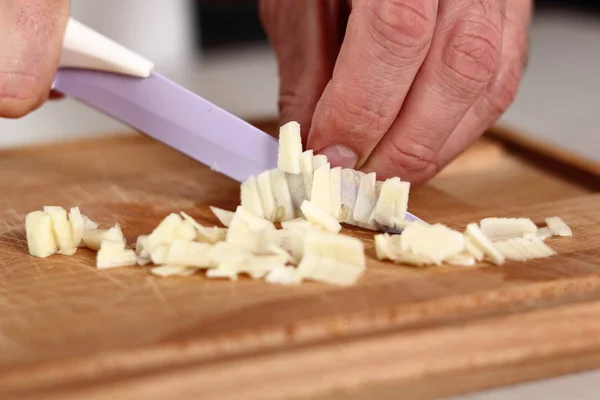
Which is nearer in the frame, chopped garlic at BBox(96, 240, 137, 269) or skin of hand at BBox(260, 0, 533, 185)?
chopped garlic at BBox(96, 240, 137, 269)

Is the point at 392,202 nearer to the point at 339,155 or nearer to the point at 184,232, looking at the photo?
the point at 339,155

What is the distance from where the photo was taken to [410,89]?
104 cm

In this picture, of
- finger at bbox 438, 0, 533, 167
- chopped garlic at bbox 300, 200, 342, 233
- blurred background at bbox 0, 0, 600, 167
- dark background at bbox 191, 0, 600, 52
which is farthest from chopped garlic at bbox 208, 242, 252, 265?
dark background at bbox 191, 0, 600, 52

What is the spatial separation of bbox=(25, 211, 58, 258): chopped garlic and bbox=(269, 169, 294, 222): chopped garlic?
0.92ft

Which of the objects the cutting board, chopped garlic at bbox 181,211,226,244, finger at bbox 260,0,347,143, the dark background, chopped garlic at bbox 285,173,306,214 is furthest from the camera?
the dark background

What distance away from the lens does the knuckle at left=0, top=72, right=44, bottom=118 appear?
3.15ft

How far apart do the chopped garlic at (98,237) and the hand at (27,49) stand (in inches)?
7.7

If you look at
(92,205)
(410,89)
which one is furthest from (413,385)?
(92,205)

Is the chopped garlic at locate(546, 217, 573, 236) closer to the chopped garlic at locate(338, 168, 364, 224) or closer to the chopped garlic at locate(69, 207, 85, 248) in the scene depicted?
the chopped garlic at locate(338, 168, 364, 224)

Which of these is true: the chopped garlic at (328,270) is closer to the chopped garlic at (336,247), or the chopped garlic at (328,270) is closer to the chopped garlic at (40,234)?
the chopped garlic at (336,247)

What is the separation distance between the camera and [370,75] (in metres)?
0.99

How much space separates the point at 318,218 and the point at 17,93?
1.34 feet

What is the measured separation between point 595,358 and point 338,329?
24 centimetres

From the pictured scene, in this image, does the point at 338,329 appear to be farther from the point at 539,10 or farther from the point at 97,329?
the point at 539,10
